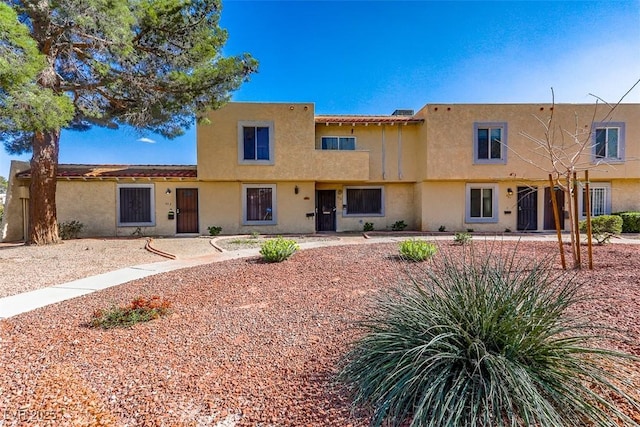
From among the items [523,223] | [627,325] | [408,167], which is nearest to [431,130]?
[408,167]

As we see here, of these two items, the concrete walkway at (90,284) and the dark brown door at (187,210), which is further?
the dark brown door at (187,210)

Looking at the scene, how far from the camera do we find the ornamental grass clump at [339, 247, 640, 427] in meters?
2.23

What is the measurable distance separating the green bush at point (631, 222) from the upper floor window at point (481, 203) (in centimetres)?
556

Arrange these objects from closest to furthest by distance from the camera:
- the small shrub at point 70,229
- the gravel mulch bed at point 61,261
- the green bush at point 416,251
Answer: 1. the gravel mulch bed at point 61,261
2. the green bush at point 416,251
3. the small shrub at point 70,229

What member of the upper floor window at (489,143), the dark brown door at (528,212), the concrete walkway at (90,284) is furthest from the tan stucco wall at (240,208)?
the dark brown door at (528,212)

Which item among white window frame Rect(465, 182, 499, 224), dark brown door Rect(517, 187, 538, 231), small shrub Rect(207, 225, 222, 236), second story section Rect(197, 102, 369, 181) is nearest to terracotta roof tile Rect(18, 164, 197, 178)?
second story section Rect(197, 102, 369, 181)

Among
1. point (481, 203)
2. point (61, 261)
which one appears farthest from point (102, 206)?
point (481, 203)

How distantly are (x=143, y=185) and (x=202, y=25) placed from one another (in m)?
8.43

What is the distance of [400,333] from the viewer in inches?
114

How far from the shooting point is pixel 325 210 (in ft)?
58.6

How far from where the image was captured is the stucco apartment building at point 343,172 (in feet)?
51.2

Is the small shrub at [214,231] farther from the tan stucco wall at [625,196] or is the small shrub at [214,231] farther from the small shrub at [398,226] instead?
the tan stucco wall at [625,196]

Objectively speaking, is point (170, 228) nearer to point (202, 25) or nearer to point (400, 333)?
point (202, 25)

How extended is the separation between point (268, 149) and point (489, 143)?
36.9 feet
